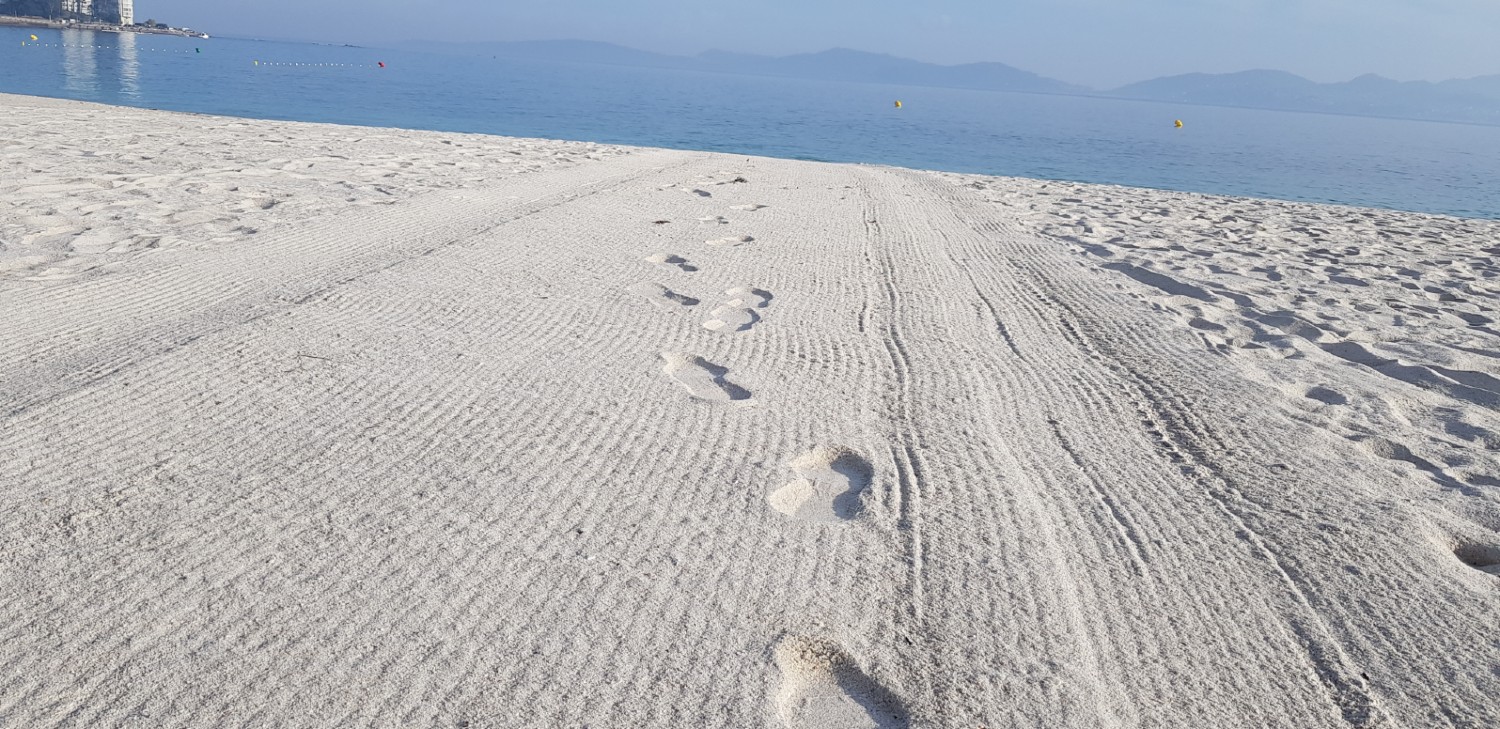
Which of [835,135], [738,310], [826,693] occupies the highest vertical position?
[835,135]

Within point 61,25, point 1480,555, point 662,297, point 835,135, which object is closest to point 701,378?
point 662,297

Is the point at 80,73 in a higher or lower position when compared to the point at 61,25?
lower

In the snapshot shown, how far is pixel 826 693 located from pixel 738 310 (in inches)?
126

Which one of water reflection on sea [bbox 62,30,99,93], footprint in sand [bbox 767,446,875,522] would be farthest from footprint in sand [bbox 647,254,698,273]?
water reflection on sea [bbox 62,30,99,93]

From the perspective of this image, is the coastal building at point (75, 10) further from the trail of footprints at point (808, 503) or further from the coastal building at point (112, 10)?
the trail of footprints at point (808, 503)

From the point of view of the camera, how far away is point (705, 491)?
9.33 feet

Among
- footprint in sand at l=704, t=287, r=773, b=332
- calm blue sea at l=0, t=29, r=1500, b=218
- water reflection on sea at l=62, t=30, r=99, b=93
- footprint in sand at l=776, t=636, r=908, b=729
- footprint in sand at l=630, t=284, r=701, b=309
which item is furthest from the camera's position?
water reflection on sea at l=62, t=30, r=99, b=93

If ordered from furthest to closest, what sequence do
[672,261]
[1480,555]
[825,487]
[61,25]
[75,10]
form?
[75,10] < [61,25] < [672,261] < [825,487] < [1480,555]

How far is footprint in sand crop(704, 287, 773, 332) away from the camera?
15.4 feet

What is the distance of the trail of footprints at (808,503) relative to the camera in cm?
193

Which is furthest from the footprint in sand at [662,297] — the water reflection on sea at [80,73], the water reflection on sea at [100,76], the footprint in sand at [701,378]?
the water reflection on sea at [80,73]

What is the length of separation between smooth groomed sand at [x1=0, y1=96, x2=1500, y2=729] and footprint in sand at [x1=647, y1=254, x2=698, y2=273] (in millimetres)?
57

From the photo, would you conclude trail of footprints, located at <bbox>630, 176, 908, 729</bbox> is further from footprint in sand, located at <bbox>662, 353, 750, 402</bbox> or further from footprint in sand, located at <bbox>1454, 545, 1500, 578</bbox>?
footprint in sand, located at <bbox>1454, 545, 1500, 578</bbox>

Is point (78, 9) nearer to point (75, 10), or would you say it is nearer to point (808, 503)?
point (75, 10)
